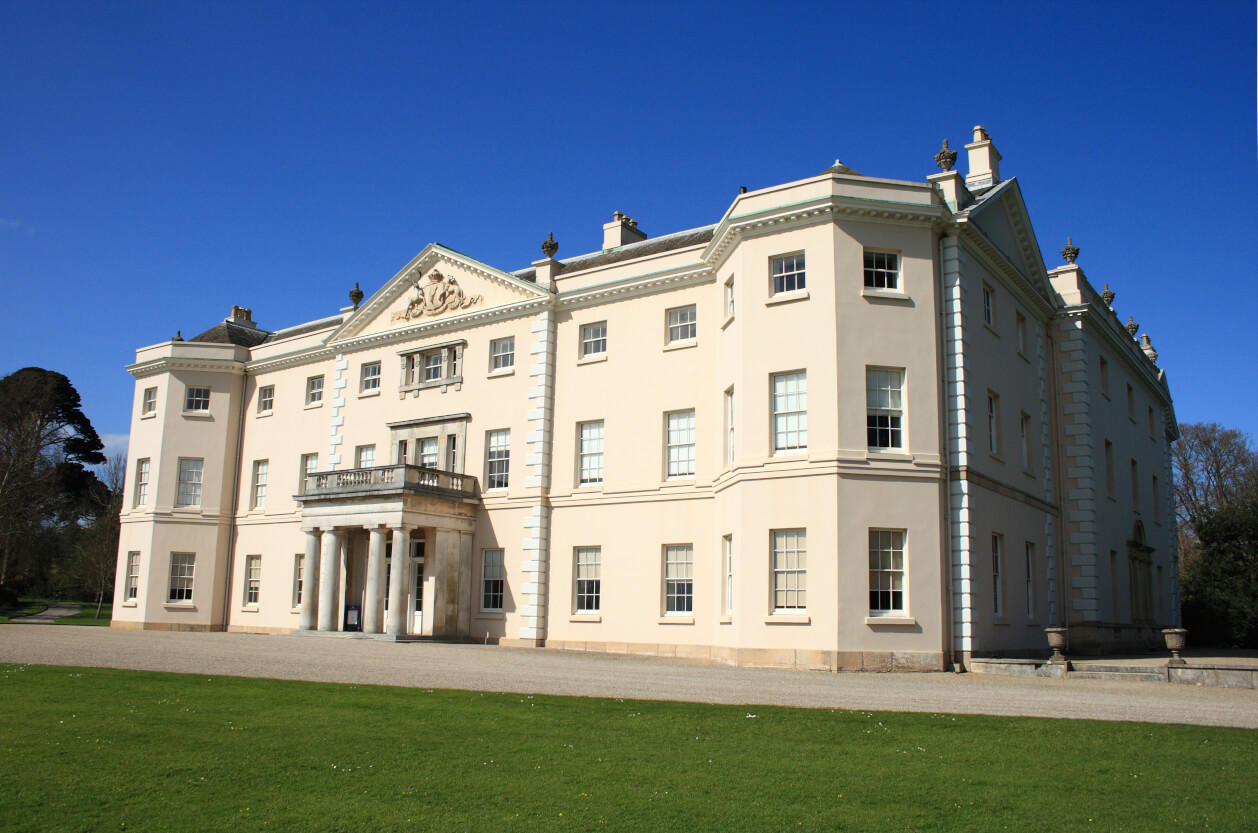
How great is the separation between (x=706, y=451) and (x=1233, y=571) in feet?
77.5

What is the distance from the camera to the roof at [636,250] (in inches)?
1171

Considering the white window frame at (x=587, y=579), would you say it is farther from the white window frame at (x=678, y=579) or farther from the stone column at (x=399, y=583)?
the stone column at (x=399, y=583)

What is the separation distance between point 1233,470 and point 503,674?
55.9 m

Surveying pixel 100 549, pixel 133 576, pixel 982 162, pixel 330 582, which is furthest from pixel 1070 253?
pixel 100 549

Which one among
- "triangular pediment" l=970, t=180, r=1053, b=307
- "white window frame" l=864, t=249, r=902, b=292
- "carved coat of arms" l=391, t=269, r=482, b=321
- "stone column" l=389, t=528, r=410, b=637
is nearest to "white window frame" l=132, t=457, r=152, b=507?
"carved coat of arms" l=391, t=269, r=482, b=321

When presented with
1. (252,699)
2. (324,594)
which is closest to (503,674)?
(252,699)

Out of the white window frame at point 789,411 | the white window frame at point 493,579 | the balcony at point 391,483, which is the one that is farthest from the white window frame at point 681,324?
the white window frame at point 493,579

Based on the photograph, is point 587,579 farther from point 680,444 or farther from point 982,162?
point 982,162

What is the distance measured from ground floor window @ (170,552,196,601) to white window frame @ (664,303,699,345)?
2196 centimetres

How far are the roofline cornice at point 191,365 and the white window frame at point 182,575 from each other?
7.31m

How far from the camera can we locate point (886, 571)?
21.7 m

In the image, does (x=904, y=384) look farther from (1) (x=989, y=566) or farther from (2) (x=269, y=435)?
(2) (x=269, y=435)

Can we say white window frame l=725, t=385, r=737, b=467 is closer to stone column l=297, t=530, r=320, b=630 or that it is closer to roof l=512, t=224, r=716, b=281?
roof l=512, t=224, r=716, b=281

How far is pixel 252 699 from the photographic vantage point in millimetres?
12836
